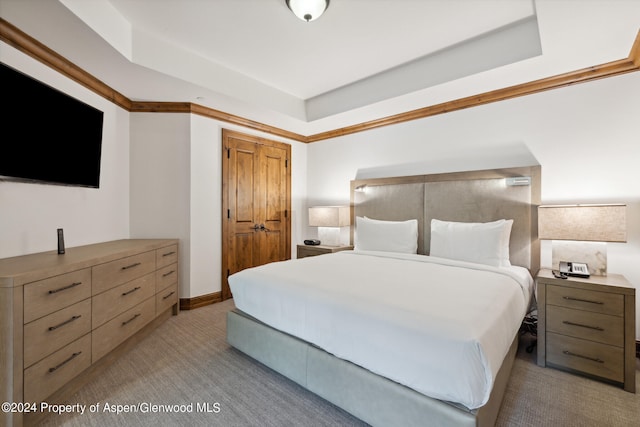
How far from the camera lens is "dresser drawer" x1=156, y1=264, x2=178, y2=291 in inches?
116

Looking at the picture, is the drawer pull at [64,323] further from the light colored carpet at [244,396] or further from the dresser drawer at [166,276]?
the dresser drawer at [166,276]

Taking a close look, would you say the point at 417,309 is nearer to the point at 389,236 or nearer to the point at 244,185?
the point at 389,236

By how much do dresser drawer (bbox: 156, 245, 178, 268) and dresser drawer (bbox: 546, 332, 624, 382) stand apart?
3.60 meters

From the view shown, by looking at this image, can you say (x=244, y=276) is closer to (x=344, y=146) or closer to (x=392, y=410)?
(x=392, y=410)

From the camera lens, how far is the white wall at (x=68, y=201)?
209 cm

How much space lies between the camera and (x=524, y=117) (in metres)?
2.91

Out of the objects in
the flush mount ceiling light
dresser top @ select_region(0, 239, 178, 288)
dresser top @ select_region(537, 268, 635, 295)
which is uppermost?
the flush mount ceiling light

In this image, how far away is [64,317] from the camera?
A: 1787 millimetres

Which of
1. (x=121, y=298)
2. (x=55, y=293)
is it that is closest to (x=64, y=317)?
(x=55, y=293)

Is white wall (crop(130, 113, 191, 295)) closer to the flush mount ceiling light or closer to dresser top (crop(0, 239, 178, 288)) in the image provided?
dresser top (crop(0, 239, 178, 288))

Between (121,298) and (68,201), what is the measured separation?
42.7 inches

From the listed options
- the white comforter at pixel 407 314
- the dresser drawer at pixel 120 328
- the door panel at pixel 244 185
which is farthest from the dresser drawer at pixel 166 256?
the white comforter at pixel 407 314

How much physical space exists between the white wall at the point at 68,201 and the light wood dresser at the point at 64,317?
23cm

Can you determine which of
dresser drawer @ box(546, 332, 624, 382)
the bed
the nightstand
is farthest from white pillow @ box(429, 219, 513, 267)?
the nightstand
